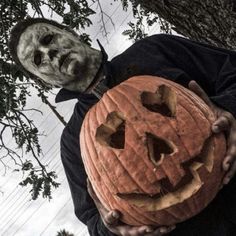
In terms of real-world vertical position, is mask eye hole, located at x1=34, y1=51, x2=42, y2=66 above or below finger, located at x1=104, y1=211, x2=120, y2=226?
above

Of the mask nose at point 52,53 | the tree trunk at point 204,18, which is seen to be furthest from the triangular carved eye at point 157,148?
the tree trunk at point 204,18

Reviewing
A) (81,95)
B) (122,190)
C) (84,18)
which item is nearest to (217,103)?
(122,190)

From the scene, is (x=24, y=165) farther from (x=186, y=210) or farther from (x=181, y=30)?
(x=186, y=210)

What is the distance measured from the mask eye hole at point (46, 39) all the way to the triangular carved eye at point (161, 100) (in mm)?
753

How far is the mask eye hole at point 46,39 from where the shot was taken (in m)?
2.67

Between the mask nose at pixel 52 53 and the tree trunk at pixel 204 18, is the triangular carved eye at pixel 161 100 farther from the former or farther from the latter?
the tree trunk at pixel 204 18

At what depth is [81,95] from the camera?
2623mm

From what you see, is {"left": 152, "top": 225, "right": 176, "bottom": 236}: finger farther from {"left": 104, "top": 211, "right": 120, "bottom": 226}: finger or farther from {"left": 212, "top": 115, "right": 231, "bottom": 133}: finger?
{"left": 212, "top": 115, "right": 231, "bottom": 133}: finger

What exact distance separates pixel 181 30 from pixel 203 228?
1.60 m

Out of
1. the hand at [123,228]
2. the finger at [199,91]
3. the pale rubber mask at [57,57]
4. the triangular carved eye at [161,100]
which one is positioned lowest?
the hand at [123,228]

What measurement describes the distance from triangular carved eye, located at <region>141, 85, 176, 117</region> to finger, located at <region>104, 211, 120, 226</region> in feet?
1.45

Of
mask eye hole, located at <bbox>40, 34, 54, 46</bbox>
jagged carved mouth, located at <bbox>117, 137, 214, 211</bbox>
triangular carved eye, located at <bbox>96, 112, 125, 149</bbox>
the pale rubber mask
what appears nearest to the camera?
jagged carved mouth, located at <bbox>117, 137, 214, 211</bbox>

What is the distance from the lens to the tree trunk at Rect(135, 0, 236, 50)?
3.11 meters

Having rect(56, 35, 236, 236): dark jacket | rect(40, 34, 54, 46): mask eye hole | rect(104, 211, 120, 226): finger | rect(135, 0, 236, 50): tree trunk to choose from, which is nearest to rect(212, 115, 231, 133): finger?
rect(56, 35, 236, 236): dark jacket
